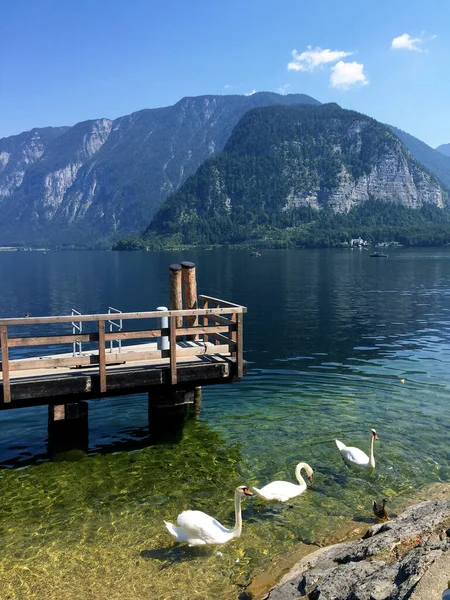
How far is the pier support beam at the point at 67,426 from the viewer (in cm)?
1669

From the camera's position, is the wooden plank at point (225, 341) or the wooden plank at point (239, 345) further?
the wooden plank at point (225, 341)

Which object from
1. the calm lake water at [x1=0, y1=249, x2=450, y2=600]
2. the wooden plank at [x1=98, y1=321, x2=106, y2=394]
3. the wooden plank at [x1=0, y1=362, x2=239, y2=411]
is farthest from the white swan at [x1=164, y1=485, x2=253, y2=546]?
the wooden plank at [x1=0, y1=362, x2=239, y2=411]

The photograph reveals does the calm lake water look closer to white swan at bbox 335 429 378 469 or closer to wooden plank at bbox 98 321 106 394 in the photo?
white swan at bbox 335 429 378 469

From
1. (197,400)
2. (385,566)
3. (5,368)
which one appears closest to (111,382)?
(5,368)

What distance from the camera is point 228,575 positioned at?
10.2 m

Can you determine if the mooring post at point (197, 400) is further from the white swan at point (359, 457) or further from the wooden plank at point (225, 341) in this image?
the white swan at point (359, 457)

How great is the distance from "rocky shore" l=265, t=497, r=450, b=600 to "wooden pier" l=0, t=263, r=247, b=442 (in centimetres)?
743

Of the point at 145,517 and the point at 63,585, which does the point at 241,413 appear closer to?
the point at 145,517

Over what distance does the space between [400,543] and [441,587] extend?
2.57 m

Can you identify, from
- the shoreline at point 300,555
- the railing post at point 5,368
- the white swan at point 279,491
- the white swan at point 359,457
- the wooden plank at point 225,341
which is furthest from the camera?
the wooden plank at point 225,341

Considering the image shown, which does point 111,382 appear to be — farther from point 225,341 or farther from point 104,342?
point 225,341

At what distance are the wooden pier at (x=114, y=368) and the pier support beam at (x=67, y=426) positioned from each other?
3cm

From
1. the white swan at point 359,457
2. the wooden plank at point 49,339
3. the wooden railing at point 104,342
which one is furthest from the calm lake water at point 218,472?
the wooden plank at point 49,339

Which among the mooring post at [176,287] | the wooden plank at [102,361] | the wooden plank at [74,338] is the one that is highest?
the mooring post at [176,287]
